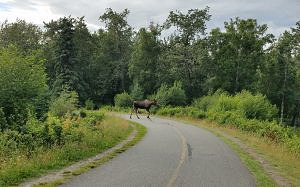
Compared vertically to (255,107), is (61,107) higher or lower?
lower

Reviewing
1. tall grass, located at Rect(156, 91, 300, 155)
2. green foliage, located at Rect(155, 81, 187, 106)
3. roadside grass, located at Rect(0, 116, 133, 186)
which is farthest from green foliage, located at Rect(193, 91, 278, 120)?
roadside grass, located at Rect(0, 116, 133, 186)

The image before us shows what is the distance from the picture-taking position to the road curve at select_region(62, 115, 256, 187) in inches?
458

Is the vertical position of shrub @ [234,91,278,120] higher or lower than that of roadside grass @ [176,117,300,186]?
higher

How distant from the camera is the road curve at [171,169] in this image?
38.2 feet

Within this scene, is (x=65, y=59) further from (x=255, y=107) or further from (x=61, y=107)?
(x=255, y=107)

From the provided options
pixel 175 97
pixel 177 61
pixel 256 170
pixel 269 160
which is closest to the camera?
pixel 256 170

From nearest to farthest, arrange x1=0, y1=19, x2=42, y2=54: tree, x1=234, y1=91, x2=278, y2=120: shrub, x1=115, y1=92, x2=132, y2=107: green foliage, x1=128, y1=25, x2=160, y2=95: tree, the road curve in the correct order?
the road curve < x1=234, y1=91, x2=278, y2=120: shrub < x1=115, y1=92, x2=132, y2=107: green foliage < x1=128, y1=25, x2=160, y2=95: tree < x1=0, y1=19, x2=42, y2=54: tree

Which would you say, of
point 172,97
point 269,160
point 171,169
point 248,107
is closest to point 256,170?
point 171,169

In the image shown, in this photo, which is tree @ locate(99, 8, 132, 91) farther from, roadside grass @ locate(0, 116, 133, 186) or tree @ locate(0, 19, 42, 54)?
roadside grass @ locate(0, 116, 133, 186)

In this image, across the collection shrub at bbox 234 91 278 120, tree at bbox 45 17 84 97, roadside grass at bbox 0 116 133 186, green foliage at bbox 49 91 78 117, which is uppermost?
tree at bbox 45 17 84 97

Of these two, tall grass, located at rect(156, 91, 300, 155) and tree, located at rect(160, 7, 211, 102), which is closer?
tall grass, located at rect(156, 91, 300, 155)

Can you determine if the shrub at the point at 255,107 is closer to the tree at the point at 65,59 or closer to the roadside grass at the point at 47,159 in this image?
the roadside grass at the point at 47,159

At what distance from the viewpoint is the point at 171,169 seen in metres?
13.8

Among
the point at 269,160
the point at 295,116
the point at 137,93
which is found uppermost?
the point at 137,93
